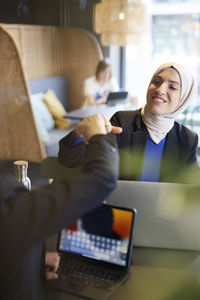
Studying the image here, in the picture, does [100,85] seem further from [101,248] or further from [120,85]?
[101,248]

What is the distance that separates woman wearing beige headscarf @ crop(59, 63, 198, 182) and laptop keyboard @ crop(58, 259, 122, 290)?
0.35 m

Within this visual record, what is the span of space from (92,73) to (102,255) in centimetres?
351

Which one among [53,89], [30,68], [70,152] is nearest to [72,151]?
[70,152]

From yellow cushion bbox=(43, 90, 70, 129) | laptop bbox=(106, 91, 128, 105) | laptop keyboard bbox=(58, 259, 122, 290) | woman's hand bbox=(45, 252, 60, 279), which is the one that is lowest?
yellow cushion bbox=(43, 90, 70, 129)

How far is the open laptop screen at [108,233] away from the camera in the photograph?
2.66ft

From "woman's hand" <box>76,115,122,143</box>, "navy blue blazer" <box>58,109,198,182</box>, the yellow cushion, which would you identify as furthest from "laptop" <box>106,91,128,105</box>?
"woman's hand" <box>76,115,122,143</box>

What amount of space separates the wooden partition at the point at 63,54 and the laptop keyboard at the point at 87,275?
Answer: 126 inches

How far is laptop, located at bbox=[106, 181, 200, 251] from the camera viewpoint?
89cm

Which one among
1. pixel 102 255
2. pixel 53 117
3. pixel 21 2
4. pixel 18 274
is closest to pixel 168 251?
pixel 102 255

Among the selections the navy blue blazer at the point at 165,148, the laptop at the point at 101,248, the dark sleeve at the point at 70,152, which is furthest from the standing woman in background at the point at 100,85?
the laptop at the point at 101,248

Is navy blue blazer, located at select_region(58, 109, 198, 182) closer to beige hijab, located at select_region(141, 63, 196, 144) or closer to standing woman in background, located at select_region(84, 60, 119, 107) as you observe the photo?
beige hijab, located at select_region(141, 63, 196, 144)

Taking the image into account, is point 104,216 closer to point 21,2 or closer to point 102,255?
point 102,255

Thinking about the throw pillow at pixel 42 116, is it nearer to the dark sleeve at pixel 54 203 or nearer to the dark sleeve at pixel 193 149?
the dark sleeve at pixel 193 149

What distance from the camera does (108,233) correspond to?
82 centimetres
